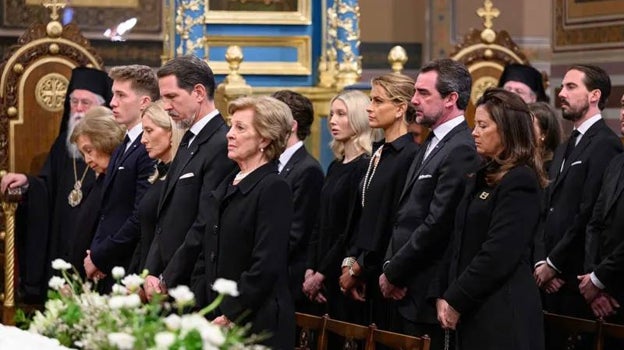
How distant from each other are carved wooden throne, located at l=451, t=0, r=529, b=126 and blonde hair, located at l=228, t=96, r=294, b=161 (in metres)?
4.75

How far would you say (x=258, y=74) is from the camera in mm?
9664

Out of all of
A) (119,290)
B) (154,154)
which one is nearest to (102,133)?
(154,154)

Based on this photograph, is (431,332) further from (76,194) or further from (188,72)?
(76,194)

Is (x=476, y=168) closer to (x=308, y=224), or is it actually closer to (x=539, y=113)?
(x=308, y=224)

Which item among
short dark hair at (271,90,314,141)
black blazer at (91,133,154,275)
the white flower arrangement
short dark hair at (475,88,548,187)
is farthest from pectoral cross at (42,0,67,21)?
the white flower arrangement

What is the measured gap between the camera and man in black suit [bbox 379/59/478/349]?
19.8ft

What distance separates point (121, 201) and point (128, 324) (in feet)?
11.3

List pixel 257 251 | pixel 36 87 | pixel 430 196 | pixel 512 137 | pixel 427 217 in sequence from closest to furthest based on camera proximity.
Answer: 1. pixel 257 251
2. pixel 512 137
3. pixel 427 217
4. pixel 430 196
5. pixel 36 87

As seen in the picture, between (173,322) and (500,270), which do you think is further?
(500,270)

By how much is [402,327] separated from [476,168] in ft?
2.96

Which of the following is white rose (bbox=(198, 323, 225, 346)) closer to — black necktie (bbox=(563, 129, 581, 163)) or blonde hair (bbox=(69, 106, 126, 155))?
blonde hair (bbox=(69, 106, 126, 155))

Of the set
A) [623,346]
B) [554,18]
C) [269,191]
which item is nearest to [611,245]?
[623,346]

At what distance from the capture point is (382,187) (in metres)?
6.60

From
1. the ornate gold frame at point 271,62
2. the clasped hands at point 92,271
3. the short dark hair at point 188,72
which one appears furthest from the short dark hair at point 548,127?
the clasped hands at point 92,271
